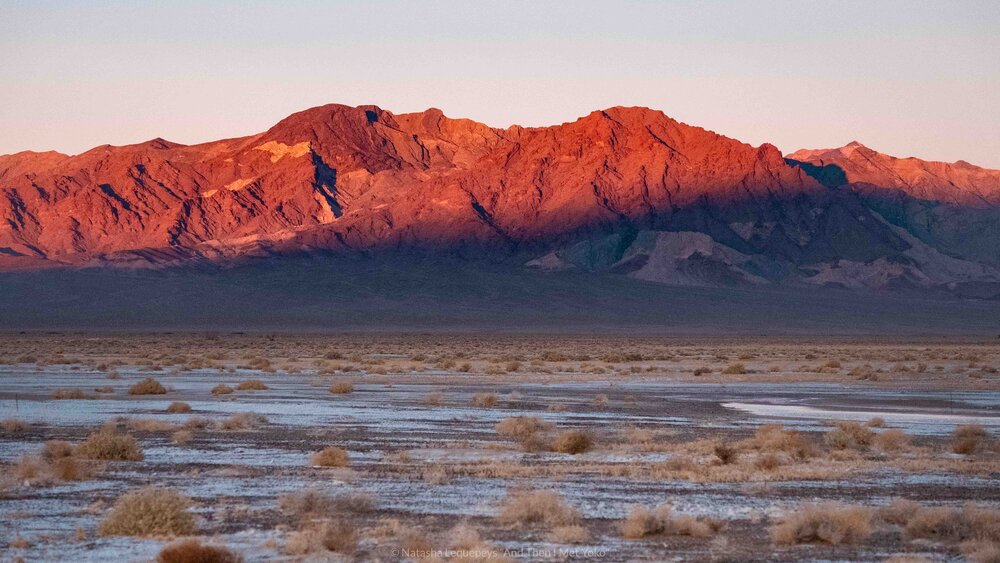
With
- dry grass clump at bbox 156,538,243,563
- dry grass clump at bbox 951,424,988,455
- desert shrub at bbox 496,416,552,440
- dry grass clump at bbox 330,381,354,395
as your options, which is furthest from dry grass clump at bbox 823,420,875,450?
dry grass clump at bbox 330,381,354,395

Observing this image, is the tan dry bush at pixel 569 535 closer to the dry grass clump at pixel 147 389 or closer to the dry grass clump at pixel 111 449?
the dry grass clump at pixel 111 449

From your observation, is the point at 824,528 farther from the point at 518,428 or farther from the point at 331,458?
the point at 518,428

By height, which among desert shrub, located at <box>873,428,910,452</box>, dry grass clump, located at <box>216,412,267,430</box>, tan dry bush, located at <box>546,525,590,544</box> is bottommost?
dry grass clump, located at <box>216,412,267,430</box>

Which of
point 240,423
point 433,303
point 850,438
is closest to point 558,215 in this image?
point 433,303

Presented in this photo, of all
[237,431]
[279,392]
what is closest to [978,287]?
[279,392]

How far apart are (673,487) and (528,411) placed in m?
14.4

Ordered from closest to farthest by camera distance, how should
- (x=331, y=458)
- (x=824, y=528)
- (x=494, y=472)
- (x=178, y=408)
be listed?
(x=824, y=528), (x=494, y=472), (x=331, y=458), (x=178, y=408)

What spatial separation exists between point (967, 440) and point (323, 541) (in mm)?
14083

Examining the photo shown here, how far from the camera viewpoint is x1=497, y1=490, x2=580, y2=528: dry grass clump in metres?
14.8

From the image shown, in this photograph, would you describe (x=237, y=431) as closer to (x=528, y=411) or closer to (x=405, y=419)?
(x=405, y=419)

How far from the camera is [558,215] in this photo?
165 meters

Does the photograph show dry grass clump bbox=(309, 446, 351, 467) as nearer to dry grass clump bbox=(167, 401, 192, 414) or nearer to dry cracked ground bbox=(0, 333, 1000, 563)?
dry cracked ground bbox=(0, 333, 1000, 563)

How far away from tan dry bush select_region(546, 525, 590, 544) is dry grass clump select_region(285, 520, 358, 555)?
218 centimetres

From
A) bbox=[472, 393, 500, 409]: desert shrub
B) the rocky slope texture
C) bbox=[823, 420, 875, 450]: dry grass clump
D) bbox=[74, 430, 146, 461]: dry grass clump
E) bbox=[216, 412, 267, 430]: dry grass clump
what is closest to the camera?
bbox=[74, 430, 146, 461]: dry grass clump
